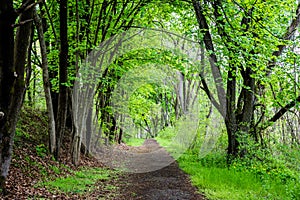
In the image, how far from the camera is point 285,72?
929cm

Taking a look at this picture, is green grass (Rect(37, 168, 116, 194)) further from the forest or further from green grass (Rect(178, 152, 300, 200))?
green grass (Rect(178, 152, 300, 200))

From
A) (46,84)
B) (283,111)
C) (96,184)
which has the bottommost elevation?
(96,184)

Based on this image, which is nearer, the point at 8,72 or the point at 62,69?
the point at 8,72

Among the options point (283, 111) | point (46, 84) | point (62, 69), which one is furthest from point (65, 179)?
point (283, 111)

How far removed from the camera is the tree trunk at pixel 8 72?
14.4 ft

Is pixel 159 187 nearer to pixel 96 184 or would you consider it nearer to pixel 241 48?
pixel 96 184

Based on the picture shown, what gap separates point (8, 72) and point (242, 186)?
5791 mm

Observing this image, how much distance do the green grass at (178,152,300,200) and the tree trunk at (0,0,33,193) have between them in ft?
14.1

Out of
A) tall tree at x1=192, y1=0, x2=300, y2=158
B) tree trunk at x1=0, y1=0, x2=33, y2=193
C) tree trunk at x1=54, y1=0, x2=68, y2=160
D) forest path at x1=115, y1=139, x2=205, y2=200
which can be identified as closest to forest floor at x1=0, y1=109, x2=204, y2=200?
forest path at x1=115, y1=139, x2=205, y2=200

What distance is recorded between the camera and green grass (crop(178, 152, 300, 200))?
627 cm

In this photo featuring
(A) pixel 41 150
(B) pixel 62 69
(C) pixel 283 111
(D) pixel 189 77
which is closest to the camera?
(B) pixel 62 69

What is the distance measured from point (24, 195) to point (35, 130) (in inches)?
220

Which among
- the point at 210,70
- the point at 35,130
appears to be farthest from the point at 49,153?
the point at 210,70

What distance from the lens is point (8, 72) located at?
15.9 feet
